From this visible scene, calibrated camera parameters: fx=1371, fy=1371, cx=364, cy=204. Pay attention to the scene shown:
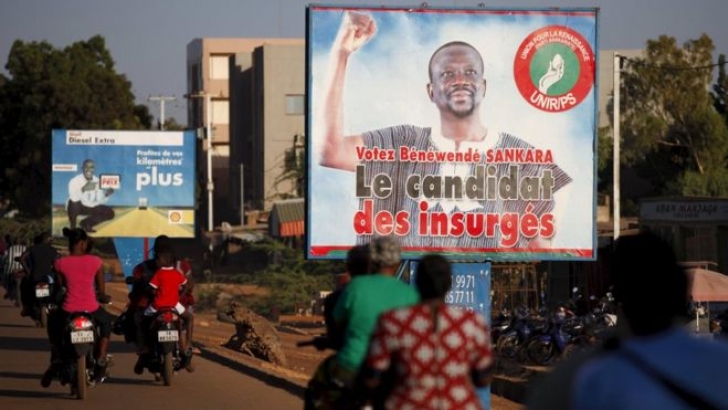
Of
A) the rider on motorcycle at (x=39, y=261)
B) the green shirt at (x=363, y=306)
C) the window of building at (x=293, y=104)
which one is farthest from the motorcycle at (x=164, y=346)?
the window of building at (x=293, y=104)

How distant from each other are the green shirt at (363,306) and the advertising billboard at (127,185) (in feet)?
93.2

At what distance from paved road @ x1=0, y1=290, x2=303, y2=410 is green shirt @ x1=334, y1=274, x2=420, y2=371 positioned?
6.24 m

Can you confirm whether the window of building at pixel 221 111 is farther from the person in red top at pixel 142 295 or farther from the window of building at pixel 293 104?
the person in red top at pixel 142 295

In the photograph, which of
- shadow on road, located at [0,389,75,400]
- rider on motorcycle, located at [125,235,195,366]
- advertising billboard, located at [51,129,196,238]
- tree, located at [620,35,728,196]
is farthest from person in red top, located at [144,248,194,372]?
tree, located at [620,35,728,196]

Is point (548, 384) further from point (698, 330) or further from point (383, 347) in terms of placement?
point (698, 330)

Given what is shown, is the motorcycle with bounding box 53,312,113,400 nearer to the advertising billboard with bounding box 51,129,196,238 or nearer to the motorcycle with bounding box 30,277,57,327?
the motorcycle with bounding box 30,277,57,327

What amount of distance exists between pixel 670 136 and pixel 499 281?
33.4m

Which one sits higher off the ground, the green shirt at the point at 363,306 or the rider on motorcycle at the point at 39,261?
the green shirt at the point at 363,306

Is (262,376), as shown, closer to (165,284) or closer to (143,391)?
(143,391)

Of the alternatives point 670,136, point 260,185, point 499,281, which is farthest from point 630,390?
point 260,185

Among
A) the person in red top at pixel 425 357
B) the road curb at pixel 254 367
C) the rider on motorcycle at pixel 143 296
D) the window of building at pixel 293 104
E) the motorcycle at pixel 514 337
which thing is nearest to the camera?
the person in red top at pixel 425 357

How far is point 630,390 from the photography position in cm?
341

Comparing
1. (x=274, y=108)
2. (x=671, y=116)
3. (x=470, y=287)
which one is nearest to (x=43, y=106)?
(x=274, y=108)

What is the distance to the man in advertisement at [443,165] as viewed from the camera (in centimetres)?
1703
